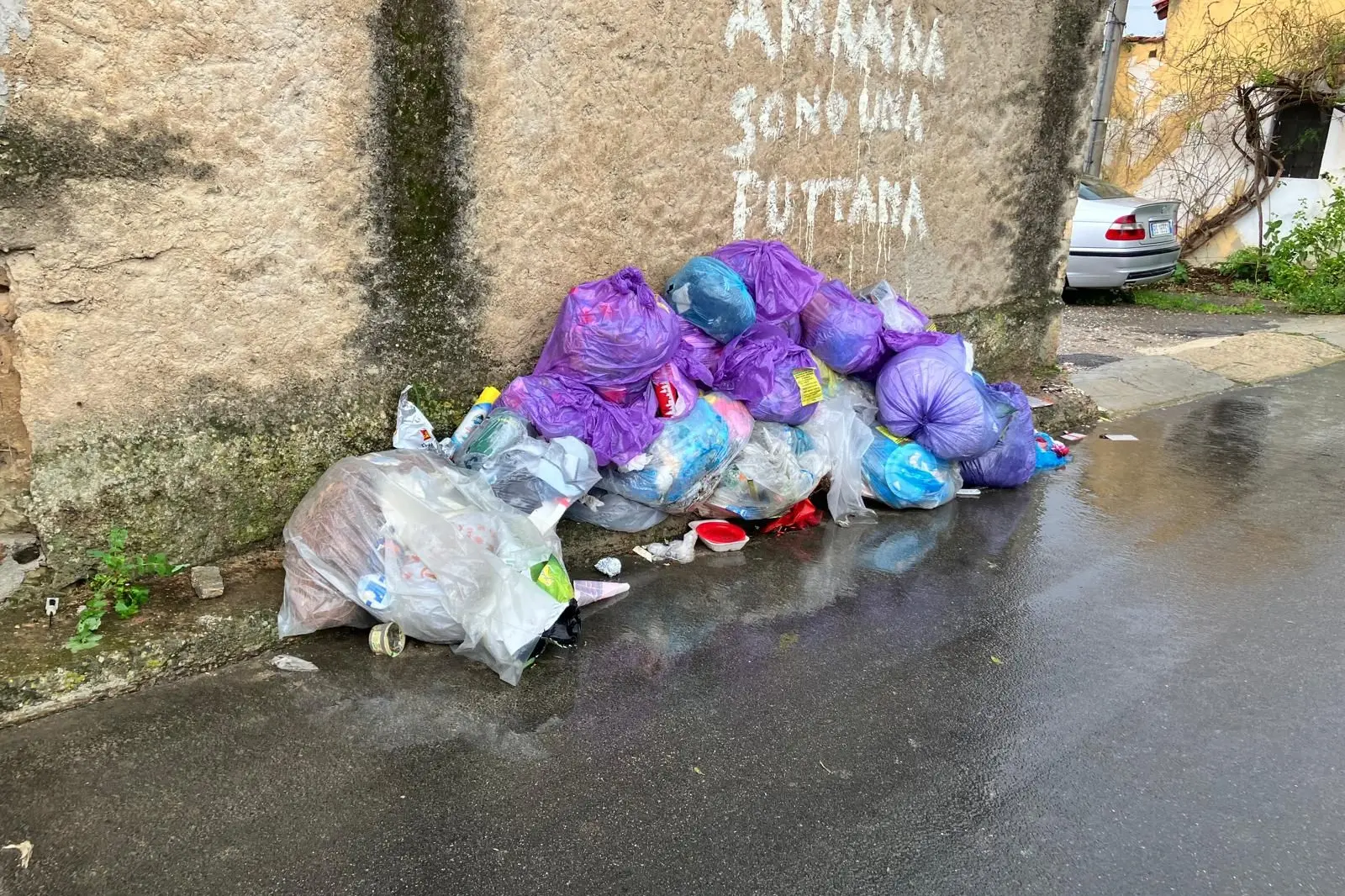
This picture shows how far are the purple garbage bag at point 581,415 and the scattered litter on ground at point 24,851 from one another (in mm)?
1909

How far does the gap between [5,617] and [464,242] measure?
187 cm

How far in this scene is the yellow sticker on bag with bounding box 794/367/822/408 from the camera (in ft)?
13.4

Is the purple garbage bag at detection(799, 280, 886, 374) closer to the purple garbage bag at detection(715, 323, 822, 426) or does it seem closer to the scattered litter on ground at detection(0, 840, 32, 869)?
the purple garbage bag at detection(715, 323, 822, 426)

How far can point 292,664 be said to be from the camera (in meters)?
2.81

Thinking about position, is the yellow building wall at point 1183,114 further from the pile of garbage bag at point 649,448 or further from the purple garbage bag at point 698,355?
the purple garbage bag at point 698,355

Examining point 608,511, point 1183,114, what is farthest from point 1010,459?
point 1183,114

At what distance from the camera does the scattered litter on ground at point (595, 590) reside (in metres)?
3.30

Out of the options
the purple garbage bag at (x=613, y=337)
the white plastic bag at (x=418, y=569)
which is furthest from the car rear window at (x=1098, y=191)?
the white plastic bag at (x=418, y=569)

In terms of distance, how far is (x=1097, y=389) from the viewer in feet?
22.4

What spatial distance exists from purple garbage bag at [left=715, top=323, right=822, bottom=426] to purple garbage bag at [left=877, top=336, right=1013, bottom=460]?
0.46 meters

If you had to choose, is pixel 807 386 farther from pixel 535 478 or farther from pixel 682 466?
pixel 535 478

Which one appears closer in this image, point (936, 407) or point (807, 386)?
point (807, 386)

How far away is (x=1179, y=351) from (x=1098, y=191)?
3.26 metres

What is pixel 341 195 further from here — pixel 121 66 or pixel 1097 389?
pixel 1097 389
